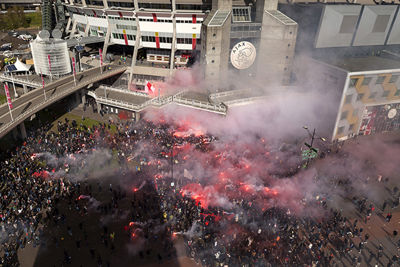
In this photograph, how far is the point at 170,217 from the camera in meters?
28.7

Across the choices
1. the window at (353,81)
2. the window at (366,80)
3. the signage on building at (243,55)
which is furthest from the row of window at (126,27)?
the window at (366,80)

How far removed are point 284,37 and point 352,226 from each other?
29.3 meters

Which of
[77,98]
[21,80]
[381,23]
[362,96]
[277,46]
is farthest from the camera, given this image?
[77,98]

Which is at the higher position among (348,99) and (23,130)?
(348,99)

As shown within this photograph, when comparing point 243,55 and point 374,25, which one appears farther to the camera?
point 243,55

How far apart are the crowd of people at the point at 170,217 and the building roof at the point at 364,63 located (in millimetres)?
20517

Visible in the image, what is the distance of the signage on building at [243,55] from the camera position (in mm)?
49000

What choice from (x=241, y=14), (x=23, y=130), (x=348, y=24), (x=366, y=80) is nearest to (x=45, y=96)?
(x=23, y=130)

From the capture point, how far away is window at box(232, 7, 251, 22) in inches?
1921

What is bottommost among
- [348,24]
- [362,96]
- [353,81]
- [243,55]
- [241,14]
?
[362,96]

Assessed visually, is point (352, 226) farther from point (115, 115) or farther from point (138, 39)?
point (138, 39)

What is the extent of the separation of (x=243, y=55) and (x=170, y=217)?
31043mm

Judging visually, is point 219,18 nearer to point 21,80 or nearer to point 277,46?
point 277,46

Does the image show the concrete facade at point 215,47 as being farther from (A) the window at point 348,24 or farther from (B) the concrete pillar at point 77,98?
(B) the concrete pillar at point 77,98
